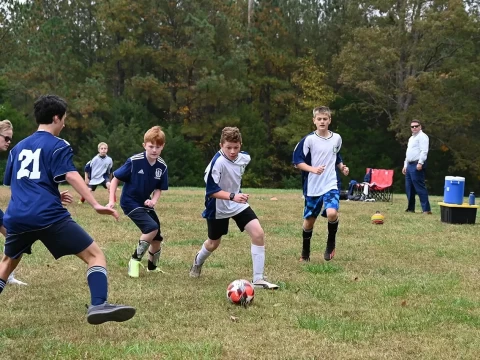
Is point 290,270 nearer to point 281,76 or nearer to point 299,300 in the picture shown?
point 299,300

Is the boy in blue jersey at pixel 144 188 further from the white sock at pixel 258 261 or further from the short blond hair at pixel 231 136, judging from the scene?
the white sock at pixel 258 261

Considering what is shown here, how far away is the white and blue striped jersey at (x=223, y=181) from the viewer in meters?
6.55

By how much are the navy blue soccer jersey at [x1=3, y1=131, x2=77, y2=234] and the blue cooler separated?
10118 mm

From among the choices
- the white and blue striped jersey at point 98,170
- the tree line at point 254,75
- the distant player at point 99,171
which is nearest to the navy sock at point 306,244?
the distant player at point 99,171

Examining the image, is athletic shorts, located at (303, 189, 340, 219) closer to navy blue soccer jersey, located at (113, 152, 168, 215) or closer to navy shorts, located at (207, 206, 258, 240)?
navy shorts, located at (207, 206, 258, 240)

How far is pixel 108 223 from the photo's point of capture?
1216 cm

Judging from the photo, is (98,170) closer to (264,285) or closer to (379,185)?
(379,185)

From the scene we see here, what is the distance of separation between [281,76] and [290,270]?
38.7m

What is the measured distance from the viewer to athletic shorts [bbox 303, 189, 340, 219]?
8.08 metres

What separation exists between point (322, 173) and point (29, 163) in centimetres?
434

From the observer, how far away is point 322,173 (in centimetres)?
807

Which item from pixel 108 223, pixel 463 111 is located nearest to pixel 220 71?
pixel 463 111

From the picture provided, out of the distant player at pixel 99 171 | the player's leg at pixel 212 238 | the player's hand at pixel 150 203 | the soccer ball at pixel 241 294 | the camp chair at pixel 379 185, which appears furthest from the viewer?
the camp chair at pixel 379 185

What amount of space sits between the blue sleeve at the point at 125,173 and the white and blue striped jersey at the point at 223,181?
1063 mm
